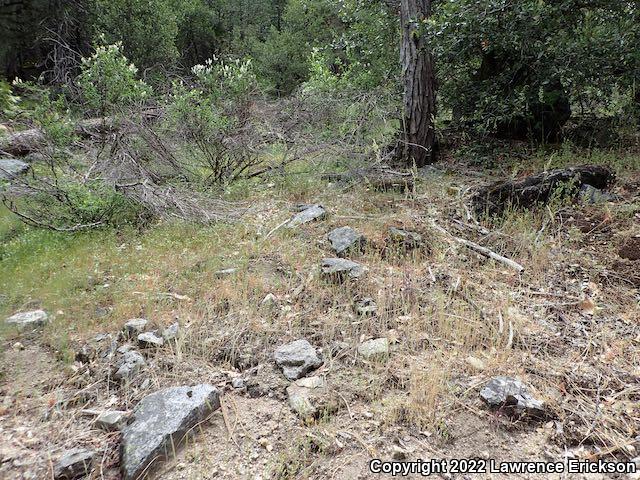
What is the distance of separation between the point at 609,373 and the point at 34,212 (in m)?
5.10

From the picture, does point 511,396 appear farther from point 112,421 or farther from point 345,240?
point 345,240

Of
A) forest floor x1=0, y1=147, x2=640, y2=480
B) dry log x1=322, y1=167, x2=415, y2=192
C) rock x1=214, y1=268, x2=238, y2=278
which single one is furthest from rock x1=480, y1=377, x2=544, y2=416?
dry log x1=322, y1=167, x2=415, y2=192

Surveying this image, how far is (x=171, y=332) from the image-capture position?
2.71 metres

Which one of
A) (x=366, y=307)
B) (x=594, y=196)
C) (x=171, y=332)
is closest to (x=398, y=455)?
(x=366, y=307)

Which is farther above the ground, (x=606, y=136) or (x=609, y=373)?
(x=606, y=136)

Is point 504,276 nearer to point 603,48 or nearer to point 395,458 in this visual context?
point 395,458

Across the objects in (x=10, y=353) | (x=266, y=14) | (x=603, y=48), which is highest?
(x=266, y=14)

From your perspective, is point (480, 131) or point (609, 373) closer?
point (609, 373)

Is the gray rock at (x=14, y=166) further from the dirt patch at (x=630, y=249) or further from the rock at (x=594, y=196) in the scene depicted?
the dirt patch at (x=630, y=249)

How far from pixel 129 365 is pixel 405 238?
92.3 inches

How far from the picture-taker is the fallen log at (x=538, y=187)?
4.24 meters

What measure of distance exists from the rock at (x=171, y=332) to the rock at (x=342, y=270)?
1.14 m

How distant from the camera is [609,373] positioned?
2256 mm

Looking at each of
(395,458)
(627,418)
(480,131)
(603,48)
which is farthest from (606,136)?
(395,458)
